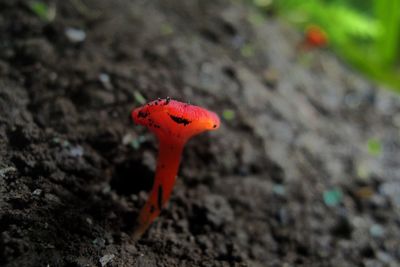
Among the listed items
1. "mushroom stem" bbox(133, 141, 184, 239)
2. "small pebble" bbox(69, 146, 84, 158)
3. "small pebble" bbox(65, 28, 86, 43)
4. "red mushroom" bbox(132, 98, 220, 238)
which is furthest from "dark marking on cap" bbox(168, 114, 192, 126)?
"small pebble" bbox(65, 28, 86, 43)

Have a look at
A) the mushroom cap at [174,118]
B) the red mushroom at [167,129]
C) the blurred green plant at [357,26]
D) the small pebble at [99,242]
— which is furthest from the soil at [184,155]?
the blurred green plant at [357,26]

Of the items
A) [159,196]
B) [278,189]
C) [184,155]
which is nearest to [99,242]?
[159,196]

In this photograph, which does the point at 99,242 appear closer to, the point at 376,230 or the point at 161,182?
the point at 161,182

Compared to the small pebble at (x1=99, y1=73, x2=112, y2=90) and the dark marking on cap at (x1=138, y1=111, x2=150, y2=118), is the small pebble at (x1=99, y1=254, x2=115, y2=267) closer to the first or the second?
the dark marking on cap at (x1=138, y1=111, x2=150, y2=118)

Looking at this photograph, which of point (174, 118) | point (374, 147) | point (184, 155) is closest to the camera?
point (174, 118)

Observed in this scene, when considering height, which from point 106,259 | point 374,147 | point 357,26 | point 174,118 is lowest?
point 106,259
